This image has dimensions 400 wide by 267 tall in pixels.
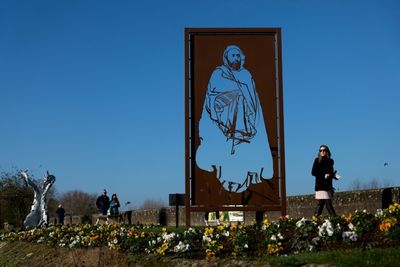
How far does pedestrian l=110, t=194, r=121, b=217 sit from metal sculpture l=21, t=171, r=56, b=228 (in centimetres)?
265

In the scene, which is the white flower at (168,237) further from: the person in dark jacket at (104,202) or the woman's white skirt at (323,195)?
the person in dark jacket at (104,202)

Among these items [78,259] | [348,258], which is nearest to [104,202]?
[78,259]

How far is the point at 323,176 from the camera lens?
43.0 feet

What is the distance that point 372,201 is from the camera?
1433cm

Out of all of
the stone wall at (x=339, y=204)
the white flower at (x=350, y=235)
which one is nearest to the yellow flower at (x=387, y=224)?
the white flower at (x=350, y=235)

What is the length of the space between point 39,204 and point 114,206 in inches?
126

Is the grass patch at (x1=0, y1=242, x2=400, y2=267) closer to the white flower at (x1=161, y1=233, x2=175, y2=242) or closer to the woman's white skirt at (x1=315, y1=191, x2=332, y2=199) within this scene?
the white flower at (x1=161, y1=233, x2=175, y2=242)

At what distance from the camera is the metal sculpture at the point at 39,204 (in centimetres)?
2488

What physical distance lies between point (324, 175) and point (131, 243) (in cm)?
456

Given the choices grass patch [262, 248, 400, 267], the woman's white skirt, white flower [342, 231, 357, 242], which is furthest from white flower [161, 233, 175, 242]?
the woman's white skirt

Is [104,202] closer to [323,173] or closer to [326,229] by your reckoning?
[323,173]

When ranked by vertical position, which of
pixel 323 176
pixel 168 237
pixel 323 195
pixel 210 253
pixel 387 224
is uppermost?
pixel 323 176

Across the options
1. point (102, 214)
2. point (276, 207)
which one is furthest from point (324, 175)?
point (102, 214)

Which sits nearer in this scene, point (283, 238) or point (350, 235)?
point (350, 235)
